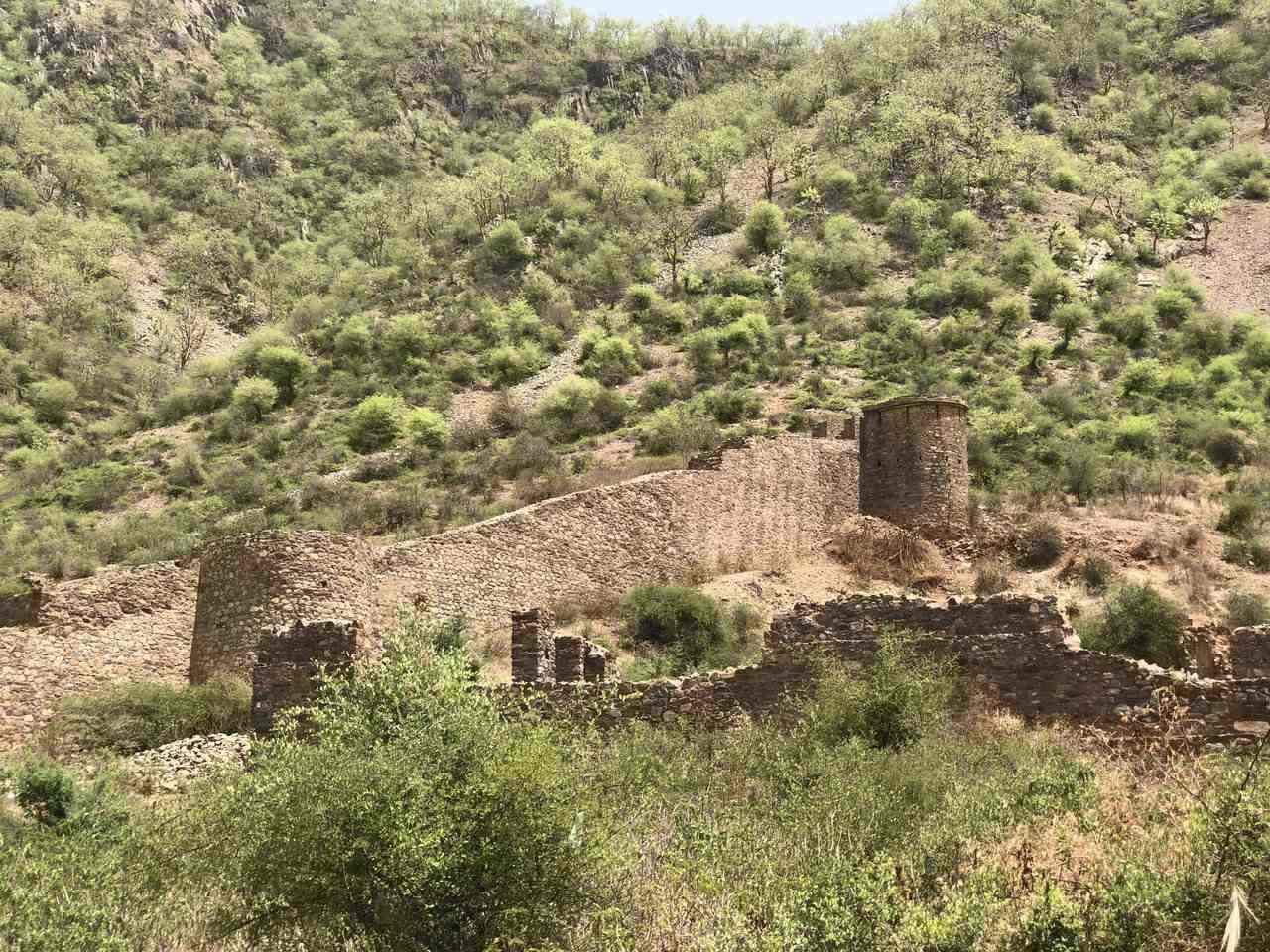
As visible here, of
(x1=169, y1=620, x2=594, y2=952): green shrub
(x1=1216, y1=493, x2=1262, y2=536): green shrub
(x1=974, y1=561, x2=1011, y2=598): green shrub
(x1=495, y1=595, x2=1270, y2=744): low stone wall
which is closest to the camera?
(x1=169, y1=620, x2=594, y2=952): green shrub

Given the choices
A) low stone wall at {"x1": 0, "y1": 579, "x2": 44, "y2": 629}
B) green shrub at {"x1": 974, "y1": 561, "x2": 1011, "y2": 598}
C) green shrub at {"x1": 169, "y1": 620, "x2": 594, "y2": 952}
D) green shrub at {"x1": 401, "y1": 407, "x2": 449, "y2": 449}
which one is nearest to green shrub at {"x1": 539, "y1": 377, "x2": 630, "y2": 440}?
green shrub at {"x1": 401, "y1": 407, "x2": 449, "y2": 449}

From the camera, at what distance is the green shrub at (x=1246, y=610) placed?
20297mm

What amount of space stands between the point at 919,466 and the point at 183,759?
15.9 m

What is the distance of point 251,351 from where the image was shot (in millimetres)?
49031

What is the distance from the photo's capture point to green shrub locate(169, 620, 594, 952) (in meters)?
8.04

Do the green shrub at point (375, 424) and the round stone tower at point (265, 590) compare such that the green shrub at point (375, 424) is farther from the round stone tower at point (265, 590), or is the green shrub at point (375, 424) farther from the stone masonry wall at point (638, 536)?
the round stone tower at point (265, 590)

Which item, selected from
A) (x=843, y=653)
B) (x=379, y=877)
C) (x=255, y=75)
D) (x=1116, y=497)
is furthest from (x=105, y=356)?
(x=379, y=877)

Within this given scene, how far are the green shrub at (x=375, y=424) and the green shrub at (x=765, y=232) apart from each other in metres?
19.4

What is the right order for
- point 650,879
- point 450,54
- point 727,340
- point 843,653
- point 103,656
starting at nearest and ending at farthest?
1. point 650,879
2. point 843,653
3. point 103,656
4. point 727,340
5. point 450,54

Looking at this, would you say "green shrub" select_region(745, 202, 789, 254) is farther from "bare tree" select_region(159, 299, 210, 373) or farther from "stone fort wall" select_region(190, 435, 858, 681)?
"stone fort wall" select_region(190, 435, 858, 681)

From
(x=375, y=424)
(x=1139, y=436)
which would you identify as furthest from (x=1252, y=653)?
(x=375, y=424)

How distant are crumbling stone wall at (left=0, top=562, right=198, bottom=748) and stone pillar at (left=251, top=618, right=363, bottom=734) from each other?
6086 mm

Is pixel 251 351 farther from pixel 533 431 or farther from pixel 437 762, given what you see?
pixel 437 762

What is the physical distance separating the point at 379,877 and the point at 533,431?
31379mm
